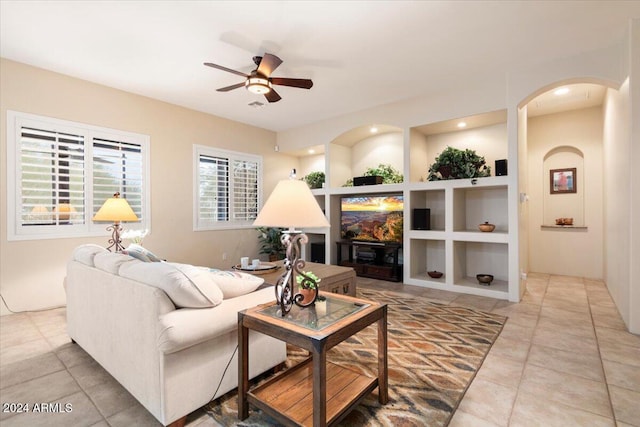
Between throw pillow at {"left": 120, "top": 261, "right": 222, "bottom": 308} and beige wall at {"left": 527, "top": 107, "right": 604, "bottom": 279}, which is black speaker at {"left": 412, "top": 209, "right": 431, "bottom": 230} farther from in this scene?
throw pillow at {"left": 120, "top": 261, "right": 222, "bottom": 308}

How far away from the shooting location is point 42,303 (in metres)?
3.74

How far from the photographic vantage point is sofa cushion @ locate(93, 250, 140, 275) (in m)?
2.01

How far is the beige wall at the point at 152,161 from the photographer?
141 inches

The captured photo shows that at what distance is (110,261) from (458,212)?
4.54m

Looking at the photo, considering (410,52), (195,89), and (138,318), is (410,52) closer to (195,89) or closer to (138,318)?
(195,89)

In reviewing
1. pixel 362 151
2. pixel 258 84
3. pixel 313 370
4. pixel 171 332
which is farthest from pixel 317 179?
pixel 313 370

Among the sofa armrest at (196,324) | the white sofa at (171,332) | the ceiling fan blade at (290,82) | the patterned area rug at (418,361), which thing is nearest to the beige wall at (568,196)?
the patterned area rug at (418,361)

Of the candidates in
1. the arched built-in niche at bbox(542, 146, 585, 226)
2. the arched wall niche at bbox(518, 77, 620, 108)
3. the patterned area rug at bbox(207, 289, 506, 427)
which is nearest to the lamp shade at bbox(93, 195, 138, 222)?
the patterned area rug at bbox(207, 289, 506, 427)

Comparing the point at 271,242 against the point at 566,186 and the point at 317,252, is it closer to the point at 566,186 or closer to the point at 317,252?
the point at 317,252

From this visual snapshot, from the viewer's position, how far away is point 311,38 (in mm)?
3121

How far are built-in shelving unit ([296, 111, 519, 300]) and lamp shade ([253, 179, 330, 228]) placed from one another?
3254 millimetres

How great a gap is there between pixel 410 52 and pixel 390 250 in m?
3.14

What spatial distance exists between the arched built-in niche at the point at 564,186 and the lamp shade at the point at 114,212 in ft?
22.0

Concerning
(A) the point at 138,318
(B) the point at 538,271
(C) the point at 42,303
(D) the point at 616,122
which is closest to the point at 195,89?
(C) the point at 42,303
